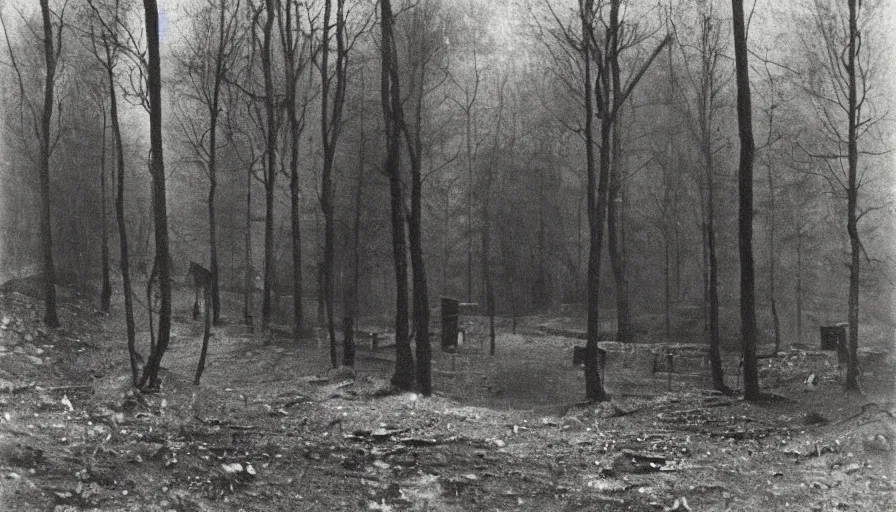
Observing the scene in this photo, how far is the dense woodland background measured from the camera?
1600 centimetres

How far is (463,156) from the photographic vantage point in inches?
1175

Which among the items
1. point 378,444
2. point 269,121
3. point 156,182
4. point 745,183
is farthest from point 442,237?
point 378,444

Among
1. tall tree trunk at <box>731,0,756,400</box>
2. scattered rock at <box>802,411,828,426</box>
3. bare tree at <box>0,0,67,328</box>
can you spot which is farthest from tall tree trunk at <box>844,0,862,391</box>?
bare tree at <box>0,0,67,328</box>

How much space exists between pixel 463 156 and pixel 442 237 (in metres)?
4.01

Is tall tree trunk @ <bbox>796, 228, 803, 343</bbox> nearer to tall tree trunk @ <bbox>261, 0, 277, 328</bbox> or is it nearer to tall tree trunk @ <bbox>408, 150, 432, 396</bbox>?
tall tree trunk @ <bbox>408, 150, 432, 396</bbox>

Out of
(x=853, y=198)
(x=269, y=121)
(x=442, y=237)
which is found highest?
(x=269, y=121)

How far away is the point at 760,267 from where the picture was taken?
3153 centimetres

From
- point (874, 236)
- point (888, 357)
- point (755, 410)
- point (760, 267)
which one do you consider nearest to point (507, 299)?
point (760, 267)

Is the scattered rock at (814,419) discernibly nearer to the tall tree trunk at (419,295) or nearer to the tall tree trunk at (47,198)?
the tall tree trunk at (419,295)

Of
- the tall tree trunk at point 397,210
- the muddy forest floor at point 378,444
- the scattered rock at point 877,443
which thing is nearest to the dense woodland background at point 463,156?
the tall tree trunk at point 397,210

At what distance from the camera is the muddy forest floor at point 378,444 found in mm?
6559

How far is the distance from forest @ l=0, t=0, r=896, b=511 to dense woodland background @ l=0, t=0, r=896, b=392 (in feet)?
0.54

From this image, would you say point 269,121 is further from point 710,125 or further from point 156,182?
point 710,125

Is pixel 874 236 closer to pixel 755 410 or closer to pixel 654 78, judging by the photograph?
pixel 654 78
